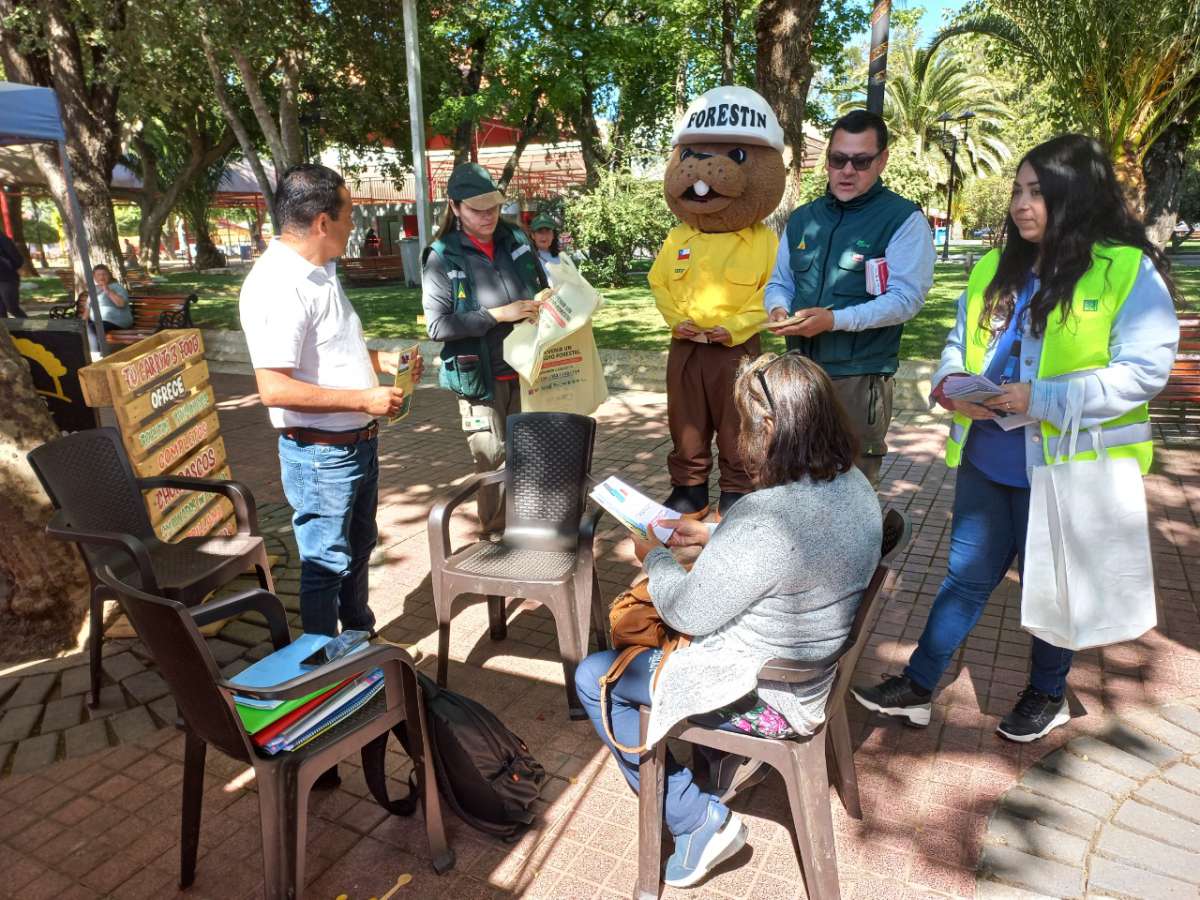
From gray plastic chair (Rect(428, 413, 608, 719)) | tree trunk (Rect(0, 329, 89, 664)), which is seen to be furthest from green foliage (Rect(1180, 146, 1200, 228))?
tree trunk (Rect(0, 329, 89, 664))

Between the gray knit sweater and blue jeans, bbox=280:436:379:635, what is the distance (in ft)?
4.90

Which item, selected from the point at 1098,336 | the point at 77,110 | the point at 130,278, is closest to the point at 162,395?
the point at 1098,336

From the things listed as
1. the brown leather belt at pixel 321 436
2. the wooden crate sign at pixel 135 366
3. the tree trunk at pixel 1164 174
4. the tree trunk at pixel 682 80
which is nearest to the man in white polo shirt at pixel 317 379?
the brown leather belt at pixel 321 436

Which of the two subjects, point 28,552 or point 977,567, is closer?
point 977,567

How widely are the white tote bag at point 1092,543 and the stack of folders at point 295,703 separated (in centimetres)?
201

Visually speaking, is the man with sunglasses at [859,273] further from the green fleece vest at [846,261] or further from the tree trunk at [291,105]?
the tree trunk at [291,105]

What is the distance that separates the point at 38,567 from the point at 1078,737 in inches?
171

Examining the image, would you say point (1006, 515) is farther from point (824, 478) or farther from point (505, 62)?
point (505, 62)

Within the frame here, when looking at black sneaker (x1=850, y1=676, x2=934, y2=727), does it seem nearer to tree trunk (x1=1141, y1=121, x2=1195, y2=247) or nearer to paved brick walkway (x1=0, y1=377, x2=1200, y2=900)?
paved brick walkway (x1=0, y1=377, x2=1200, y2=900)

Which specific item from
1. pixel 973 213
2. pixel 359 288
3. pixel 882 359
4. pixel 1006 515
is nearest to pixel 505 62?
pixel 359 288

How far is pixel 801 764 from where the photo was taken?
212 cm

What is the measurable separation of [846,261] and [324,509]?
2.37m

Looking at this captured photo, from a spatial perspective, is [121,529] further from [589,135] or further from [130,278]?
[130,278]

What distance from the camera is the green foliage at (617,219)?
15.8m
